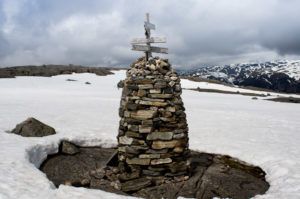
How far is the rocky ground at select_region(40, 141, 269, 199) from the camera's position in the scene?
17.3m

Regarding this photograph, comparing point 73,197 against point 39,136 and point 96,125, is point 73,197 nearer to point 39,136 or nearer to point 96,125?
point 39,136

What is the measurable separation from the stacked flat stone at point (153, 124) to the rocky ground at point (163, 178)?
604mm

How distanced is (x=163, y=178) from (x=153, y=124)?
2635 millimetres

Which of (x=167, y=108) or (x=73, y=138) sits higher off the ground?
(x=167, y=108)

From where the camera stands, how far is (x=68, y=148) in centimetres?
2202

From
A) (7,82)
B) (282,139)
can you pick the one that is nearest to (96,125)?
(282,139)

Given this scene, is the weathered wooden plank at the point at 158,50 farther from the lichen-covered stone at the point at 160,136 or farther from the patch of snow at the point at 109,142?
the patch of snow at the point at 109,142

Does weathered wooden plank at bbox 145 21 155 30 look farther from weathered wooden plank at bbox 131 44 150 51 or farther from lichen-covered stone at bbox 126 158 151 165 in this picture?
lichen-covered stone at bbox 126 158 151 165

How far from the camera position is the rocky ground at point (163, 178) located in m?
17.3

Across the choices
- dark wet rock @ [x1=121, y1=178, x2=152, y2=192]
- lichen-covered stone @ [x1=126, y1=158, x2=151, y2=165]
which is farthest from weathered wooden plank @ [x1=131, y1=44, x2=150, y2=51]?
dark wet rock @ [x1=121, y1=178, x2=152, y2=192]

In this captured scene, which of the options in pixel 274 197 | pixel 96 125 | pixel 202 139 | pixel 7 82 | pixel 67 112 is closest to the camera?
pixel 274 197

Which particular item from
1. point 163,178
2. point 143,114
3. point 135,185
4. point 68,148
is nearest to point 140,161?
point 135,185

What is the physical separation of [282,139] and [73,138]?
14.5m

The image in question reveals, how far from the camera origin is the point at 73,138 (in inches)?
934
